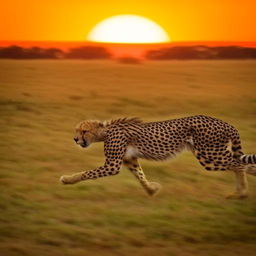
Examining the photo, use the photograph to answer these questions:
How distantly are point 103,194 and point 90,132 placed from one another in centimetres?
70

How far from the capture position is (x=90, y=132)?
6.92 meters

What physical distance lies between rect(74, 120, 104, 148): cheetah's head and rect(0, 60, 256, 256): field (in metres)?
0.53

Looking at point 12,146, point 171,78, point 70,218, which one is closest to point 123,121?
point 70,218

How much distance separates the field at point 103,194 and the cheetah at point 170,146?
0.84 ft

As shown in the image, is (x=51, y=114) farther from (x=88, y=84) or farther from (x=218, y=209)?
(x=218, y=209)

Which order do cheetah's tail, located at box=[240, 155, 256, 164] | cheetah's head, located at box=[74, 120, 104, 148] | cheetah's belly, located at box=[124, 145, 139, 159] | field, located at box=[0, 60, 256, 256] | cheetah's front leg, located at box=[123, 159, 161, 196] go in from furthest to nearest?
cheetah's head, located at box=[74, 120, 104, 148] → cheetah's belly, located at box=[124, 145, 139, 159] → cheetah's front leg, located at box=[123, 159, 161, 196] → cheetah's tail, located at box=[240, 155, 256, 164] → field, located at box=[0, 60, 256, 256]

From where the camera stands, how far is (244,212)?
6.32 meters

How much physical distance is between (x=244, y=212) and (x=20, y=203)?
2270 mm

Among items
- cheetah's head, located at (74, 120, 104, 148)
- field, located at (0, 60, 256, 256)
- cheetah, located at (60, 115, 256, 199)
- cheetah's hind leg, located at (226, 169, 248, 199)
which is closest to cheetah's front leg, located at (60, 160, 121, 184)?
cheetah, located at (60, 115, 256, 199)

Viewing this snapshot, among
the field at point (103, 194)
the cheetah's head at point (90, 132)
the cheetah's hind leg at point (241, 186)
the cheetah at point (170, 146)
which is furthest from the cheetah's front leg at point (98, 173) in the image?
the cheetah's hind leg at point (241, 186)

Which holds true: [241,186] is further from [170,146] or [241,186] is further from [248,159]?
[170,146]

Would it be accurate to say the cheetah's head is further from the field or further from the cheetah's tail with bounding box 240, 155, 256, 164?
the cheetah's tail with bounding box 240, 155, 256, 164

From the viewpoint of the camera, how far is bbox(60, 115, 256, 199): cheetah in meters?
6.67

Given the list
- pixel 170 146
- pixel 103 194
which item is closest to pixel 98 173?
pixel 103 194
